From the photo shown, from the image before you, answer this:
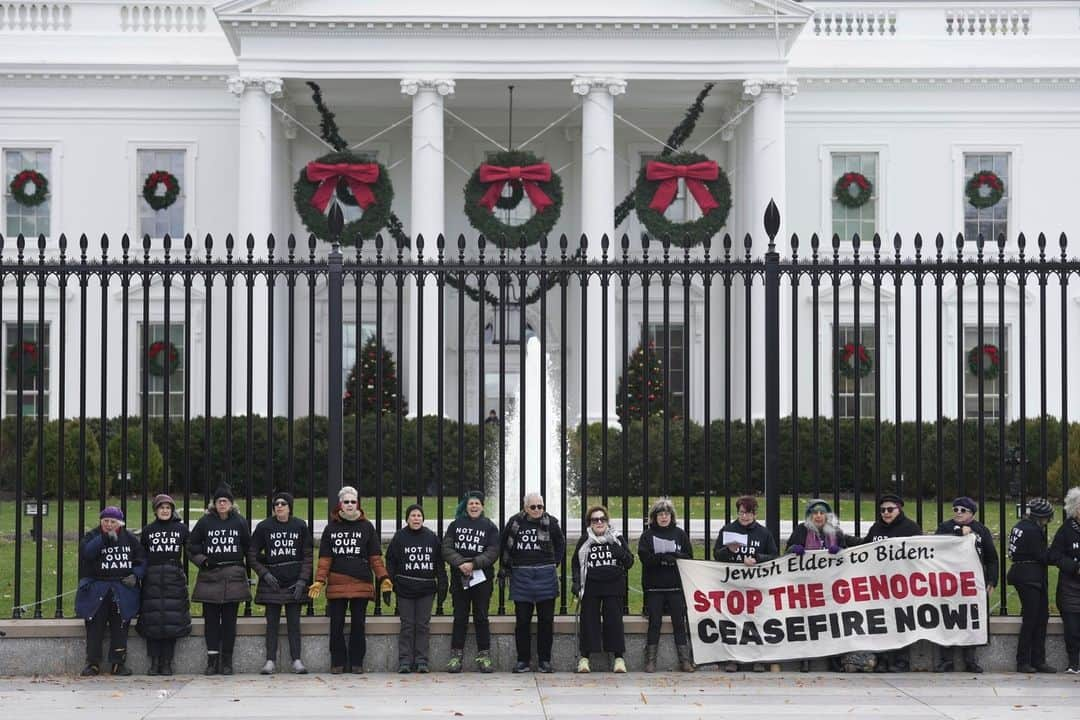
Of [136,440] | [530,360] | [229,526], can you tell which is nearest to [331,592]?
[229,526]

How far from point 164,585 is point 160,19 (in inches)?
1146

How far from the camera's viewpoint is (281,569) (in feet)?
40.7

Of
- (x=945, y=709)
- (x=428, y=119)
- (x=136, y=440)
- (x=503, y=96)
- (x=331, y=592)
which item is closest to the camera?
(x=945, y=709)

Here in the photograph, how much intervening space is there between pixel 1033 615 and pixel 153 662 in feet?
21.6

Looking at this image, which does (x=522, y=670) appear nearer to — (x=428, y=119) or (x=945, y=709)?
(x=945, y=709)

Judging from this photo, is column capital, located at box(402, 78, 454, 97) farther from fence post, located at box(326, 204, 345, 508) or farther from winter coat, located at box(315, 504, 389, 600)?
winter coat, located at box(315, 504, 389, 600)

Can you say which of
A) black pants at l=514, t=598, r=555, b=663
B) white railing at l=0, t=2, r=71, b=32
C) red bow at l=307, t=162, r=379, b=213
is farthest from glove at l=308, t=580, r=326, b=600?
white railing at l=0, t=2, r=71, b=32

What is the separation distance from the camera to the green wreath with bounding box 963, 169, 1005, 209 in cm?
3822

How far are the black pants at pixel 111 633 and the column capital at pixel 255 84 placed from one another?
24280mm

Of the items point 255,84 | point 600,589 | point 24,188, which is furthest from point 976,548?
point 24,188

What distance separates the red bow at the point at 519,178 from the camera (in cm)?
3234

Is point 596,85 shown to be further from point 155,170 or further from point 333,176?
point 155,170

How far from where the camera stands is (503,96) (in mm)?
37688

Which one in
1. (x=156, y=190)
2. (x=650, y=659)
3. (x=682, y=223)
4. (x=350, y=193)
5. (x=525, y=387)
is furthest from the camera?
(x=156, y=190)
